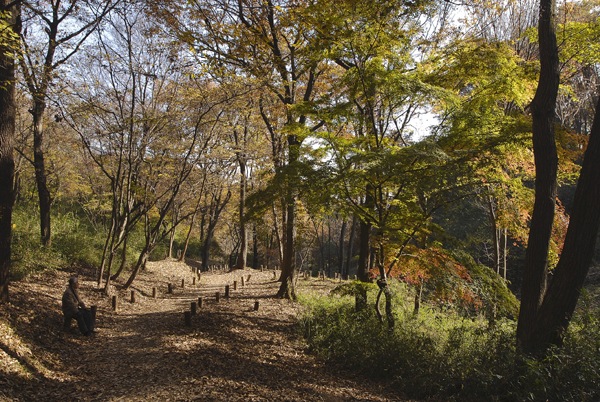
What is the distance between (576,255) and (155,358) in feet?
23.9

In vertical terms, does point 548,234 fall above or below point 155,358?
above

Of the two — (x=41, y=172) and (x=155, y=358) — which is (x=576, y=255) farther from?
(x=41, y=172)

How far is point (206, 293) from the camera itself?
43.7 ft

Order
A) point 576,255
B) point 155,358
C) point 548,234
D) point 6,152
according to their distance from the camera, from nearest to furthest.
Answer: point 576,255 < point 548,234 < point 155,358 < point 6,152

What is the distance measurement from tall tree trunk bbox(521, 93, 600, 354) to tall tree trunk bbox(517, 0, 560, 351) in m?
0.29

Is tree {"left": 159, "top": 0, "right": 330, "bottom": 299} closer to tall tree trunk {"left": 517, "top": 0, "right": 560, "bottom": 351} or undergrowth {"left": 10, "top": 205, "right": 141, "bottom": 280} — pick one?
tall tree trunk {"left": 517, "top": 0, "right": 560, "bottom": 351}

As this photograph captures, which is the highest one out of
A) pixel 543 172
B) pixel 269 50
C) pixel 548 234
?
pixel 269 50

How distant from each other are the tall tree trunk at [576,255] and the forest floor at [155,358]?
2.59m

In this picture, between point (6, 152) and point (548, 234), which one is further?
point (6, 152)

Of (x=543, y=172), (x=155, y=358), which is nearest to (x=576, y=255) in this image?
(x=543, y=172)

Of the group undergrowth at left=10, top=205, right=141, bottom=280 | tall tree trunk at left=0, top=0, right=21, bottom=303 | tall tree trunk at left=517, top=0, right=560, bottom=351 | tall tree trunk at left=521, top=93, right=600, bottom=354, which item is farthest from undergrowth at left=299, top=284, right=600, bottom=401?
undergrowth at left=10, top=205, right=141, bottom=280

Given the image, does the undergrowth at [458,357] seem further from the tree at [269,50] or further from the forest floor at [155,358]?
the tree at [269,50]

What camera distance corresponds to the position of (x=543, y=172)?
5098 mm

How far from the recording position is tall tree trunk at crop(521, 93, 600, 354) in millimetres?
4512
